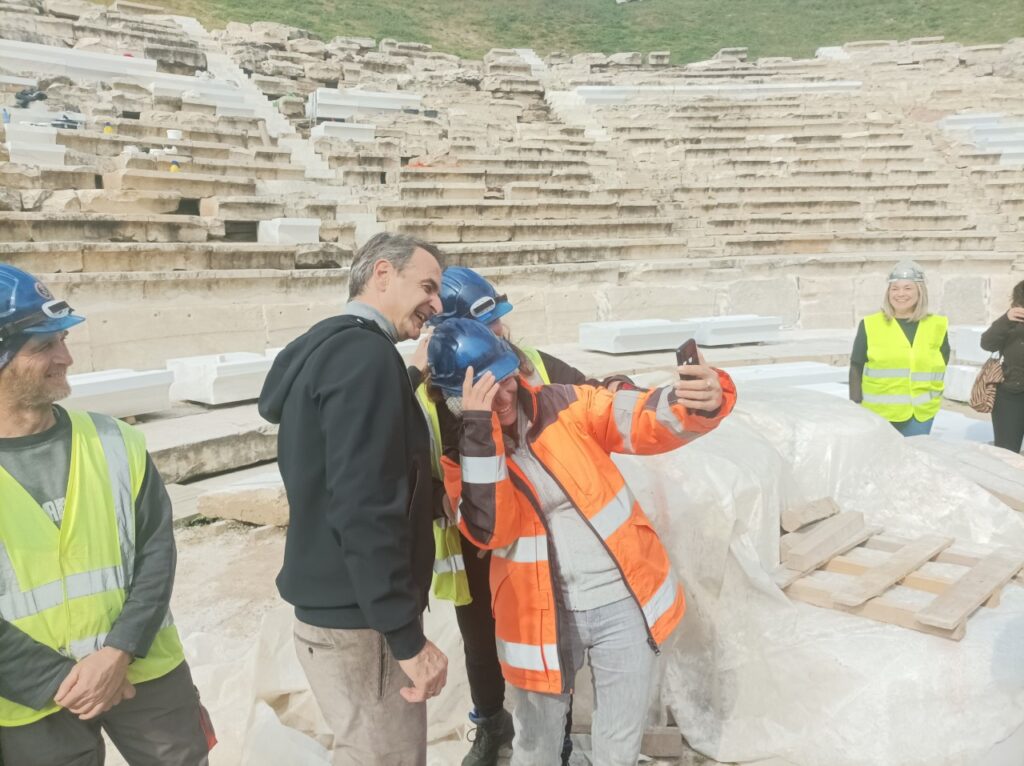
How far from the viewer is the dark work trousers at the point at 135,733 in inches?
66.9

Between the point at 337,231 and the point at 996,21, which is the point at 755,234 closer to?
the point at 337,231

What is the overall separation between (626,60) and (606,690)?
24.4 m

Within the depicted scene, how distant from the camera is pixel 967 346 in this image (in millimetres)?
8688

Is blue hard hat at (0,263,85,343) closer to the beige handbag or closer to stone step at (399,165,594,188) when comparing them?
the beige handbag

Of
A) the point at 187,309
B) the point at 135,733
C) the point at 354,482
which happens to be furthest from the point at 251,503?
the point at 187,309

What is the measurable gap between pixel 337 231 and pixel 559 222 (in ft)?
10.7

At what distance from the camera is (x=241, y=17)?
2298 cm

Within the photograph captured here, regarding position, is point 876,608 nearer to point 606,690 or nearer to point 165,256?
point 606,690

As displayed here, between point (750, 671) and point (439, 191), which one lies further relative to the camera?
point (439, 191)

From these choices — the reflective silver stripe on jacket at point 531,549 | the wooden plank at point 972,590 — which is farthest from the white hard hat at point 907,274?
the reflective silver stripe on jacket at point 531,549

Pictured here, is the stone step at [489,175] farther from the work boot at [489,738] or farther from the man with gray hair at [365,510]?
the man with gray hair at [365,510]

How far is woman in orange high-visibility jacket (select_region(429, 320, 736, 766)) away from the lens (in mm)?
1946

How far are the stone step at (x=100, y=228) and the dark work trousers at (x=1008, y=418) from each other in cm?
783

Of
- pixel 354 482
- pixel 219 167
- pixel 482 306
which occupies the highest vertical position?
pixel 219 167
